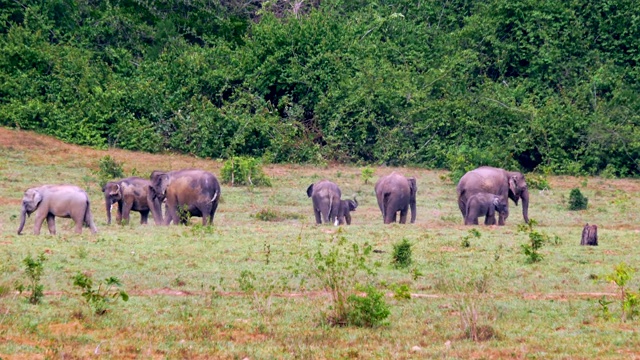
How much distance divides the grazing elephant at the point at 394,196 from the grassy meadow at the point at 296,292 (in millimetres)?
692

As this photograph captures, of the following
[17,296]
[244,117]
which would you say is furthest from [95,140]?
[17,296]

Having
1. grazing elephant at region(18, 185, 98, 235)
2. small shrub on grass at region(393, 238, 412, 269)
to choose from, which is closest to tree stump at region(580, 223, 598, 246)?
small shrub on grass at region(393, 238, 412, 269)

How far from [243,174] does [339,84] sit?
7163mm

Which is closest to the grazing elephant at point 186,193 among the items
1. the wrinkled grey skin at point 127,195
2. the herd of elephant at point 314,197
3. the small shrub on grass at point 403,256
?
the herd of elephant at point 314,197

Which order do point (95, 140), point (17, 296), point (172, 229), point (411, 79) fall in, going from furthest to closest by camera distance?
point (411, 79)
point (95, 140)
point (172, 229)
point (17, 296)

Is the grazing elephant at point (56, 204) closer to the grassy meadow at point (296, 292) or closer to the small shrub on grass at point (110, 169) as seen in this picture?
the grassy meadow at point (296, 292)

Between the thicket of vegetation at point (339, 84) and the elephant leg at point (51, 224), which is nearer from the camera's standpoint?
the elephant leg at point (51, 224)

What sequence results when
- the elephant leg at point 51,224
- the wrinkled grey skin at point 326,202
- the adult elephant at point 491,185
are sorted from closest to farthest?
the elephant leg at point 51,224
the wrinkled grey skin at point 326,202
the adult elephant at point 491,185

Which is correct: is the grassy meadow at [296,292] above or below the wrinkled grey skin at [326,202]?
below

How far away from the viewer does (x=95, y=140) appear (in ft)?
99.0

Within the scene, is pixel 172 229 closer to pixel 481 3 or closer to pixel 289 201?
pixel 289 201

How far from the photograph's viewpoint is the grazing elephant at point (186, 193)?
19469mm

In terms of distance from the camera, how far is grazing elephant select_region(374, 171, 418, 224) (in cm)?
2088

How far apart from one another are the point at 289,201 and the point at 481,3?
13510 mm
